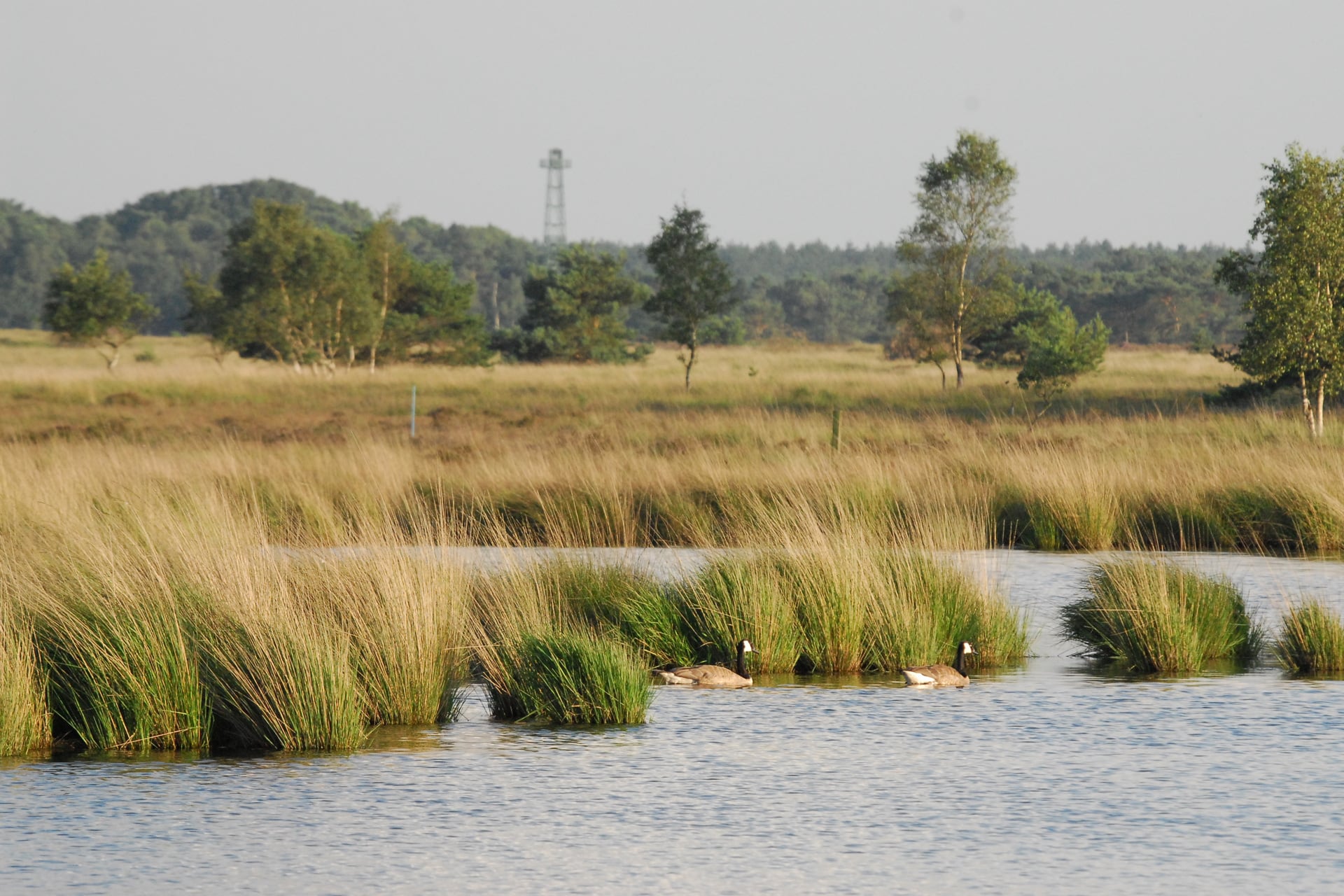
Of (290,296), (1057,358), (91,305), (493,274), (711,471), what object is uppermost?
(493,274)

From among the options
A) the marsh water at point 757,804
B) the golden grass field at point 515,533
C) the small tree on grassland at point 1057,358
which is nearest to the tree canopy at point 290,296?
the golden grass field at point 515,533

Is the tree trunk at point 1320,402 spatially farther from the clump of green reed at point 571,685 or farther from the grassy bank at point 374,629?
the clump of green reed at point 571,685

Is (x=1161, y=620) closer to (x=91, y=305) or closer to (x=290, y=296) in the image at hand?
(x=290, y=296)

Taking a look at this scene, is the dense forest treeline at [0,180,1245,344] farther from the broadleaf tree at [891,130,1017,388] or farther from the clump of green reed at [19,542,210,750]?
the clump of green reed at [19,542,210,750]

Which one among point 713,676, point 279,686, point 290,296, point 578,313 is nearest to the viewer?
point 279,686

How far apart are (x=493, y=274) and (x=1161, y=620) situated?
13344 centimetres

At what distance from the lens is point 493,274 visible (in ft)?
462

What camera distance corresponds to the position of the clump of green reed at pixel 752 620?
980 cm

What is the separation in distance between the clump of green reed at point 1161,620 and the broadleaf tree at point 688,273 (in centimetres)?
3592

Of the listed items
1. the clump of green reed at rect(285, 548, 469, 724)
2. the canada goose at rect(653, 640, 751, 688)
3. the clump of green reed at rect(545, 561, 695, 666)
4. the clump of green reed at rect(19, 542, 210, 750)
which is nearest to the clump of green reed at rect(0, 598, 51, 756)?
the clump of green reed at rect(19, 542, 210, 750)

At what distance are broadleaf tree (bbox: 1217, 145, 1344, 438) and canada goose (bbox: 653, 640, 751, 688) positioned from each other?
16.6m

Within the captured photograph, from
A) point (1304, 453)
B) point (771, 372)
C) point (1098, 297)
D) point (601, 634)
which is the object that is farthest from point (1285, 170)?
point (1098, 297)

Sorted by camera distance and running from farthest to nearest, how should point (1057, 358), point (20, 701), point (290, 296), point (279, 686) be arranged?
1. point (290, 296)
2. point (1057, 358)
3. point (279, 686)
4. point (20, 701)

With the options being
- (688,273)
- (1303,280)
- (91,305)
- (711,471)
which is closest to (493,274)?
(91,305)
